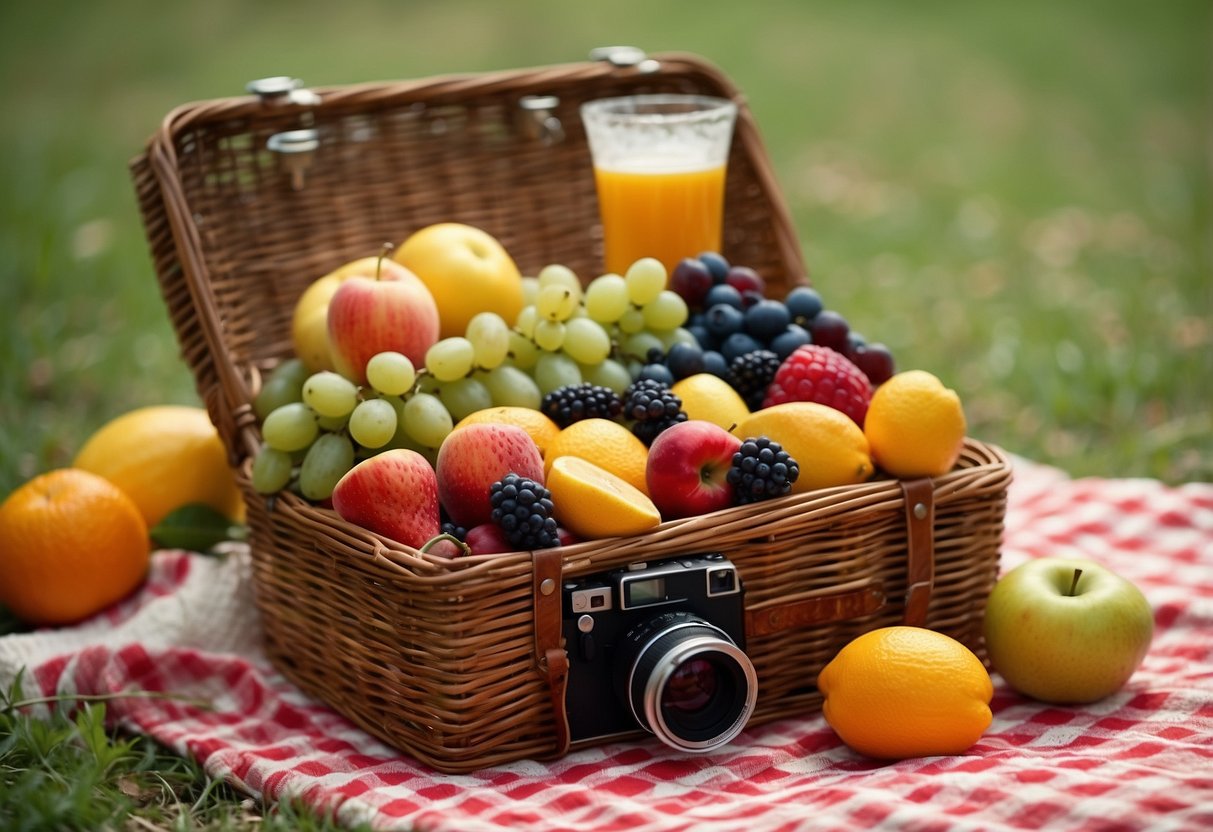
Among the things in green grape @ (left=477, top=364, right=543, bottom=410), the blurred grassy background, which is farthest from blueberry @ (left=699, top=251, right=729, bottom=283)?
the blurred grassy background

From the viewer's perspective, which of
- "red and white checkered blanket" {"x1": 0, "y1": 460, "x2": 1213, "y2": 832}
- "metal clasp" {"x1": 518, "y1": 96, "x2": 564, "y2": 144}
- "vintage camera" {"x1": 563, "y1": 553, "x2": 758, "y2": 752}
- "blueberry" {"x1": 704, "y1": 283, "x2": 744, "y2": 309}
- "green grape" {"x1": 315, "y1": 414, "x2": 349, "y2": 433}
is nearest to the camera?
"red and white checkered blanket" {"x1": 0, "y1": 460, "x2": 1213, "y2": 832}

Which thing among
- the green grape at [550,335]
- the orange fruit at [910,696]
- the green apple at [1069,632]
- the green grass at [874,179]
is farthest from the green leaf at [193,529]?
the green apple at [1069,632]

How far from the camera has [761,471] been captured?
1.50 m

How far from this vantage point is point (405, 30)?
630 cm

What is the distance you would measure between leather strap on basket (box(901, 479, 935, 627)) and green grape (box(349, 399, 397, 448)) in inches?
25.2

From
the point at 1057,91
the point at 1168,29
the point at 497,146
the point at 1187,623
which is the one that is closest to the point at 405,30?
the point at 1057,91

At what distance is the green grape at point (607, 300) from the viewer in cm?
180

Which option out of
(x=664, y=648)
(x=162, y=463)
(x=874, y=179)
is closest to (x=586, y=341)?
(x=664, y=648)

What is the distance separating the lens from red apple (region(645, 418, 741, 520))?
4.93 ft

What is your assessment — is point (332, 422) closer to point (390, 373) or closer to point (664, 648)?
point (390, 373)

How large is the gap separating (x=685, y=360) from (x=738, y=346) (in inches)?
3.6

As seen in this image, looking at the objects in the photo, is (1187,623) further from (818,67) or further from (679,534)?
(818,67)

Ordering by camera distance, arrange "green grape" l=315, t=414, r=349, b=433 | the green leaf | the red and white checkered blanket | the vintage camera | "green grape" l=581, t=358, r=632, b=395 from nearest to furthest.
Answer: the red and white checkered blanket < the vintage camera < "green grape" l=315, t=414, r=349, b=433 < "green grape" l=581, t=358, r=632, b=395 < the green leaf

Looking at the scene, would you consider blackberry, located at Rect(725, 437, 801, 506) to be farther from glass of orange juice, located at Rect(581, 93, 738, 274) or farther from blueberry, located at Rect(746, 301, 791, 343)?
glass of orange juice, located at Rect(581, 93, 738, 274)
